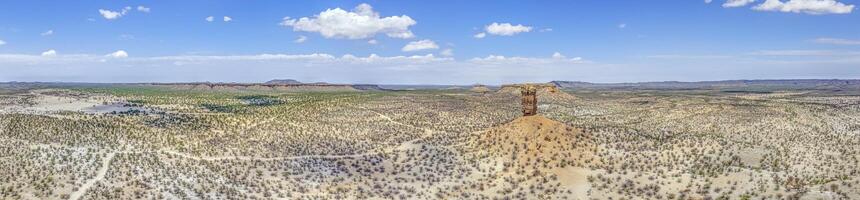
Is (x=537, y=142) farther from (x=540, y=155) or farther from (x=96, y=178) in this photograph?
(x=96, y=178)

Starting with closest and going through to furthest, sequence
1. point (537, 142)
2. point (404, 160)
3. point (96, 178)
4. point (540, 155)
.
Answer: point (96, 178)
point (540, 155)
point (537, 142)
point (404, 160)

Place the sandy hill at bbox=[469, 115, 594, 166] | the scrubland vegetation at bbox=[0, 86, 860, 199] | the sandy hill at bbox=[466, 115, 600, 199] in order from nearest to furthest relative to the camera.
Result: the scrubland vegetation at bbox=[0, 86, 860, 199], the sandy hill at bbox=[466, 115, 600, 199], the sandy hill at bbox=[469, 115, 594, 166]

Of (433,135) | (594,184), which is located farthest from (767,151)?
(433,135)

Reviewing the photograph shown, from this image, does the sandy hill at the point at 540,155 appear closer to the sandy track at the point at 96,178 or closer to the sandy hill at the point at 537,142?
the sandy hill at the point at 537,142

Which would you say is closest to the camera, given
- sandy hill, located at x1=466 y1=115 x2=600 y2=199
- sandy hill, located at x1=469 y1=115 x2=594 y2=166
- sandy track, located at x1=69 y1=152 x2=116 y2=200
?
sandy track, located at x1=69 y1=152 x2=116 y2=200

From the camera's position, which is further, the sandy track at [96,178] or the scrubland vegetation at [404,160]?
the scrubland vegetation at [404,160]

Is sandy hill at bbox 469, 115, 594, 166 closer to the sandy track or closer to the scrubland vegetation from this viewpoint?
the scrubland vegetation

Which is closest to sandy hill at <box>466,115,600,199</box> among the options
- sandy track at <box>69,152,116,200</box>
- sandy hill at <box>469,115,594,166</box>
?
sandy hill at <box>469,115,594,166</box>

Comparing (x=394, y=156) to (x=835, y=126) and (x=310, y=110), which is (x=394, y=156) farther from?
(x=835, y=126)

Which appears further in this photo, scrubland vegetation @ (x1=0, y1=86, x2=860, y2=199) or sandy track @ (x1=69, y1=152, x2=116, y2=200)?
scrubland vegetation @ (x1=0, y1=86, x2=860, y2=199)

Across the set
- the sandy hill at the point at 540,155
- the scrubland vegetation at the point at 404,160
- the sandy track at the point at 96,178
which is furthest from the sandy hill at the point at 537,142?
the sandy track at the point at 96,178

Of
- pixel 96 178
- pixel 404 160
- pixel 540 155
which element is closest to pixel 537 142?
pixel 540 155
